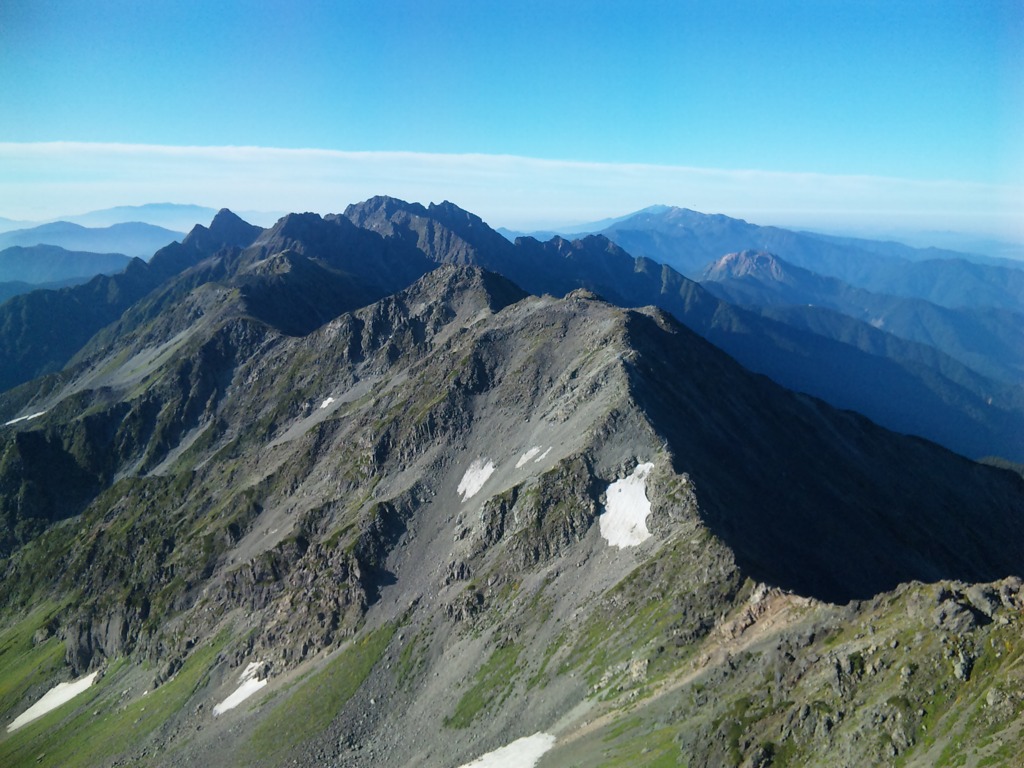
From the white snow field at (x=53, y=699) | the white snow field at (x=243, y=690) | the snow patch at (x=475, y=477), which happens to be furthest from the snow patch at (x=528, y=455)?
the white snow field at (x=53, y=699)

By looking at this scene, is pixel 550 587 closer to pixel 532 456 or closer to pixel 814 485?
pixel 532 456

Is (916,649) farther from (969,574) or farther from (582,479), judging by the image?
(969,574)

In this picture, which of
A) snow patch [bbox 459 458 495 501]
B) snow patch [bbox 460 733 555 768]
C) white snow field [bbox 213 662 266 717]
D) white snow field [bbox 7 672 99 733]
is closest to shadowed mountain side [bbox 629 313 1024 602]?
snow patch [bbox 460 733 555 768]

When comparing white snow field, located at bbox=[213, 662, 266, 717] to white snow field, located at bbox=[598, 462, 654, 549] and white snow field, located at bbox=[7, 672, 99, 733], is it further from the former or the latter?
white snow field, located at bbox=[598, 462, 654, 549]

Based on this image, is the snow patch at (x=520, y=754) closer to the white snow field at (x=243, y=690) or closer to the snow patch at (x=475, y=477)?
the white snow field at (x=243, y=690)

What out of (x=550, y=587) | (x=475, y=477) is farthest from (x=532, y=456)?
(x=550, y=587)
